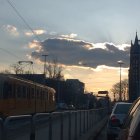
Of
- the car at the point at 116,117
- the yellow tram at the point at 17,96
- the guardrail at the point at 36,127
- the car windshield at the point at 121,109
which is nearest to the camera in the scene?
the guardrail at the point at 36,127

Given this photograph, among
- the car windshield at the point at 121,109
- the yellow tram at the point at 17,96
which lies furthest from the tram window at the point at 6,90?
the car windshield at the point at 121,109

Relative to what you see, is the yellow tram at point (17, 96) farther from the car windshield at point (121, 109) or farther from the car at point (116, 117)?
the car at point (116, 117)

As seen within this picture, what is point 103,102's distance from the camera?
3364 inches

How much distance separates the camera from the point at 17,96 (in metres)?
36.4

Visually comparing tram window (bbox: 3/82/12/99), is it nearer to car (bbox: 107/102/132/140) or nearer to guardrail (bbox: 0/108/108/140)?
car (bbox: 107/102/132/140)

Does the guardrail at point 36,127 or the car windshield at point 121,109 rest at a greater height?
the car windshield at point 121,109

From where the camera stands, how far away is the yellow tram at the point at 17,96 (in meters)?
33.8

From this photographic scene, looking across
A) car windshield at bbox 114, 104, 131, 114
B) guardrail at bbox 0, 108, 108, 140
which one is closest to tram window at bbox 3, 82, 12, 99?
car windshield at bbox 114, 104, 131, 114

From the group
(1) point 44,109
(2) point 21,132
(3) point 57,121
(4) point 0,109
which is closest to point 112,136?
(3) point 57,121

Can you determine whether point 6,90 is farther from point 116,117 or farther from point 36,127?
point 36,127

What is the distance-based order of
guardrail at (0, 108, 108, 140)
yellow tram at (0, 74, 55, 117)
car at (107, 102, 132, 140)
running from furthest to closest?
yellow tram at (0, 74, 55, 117), car at (107, 102, 132, 140), guardrail at (0, 108, 108, 140)

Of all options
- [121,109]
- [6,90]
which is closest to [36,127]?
[121,109]

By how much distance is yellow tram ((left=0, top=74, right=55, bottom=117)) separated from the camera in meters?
33.8

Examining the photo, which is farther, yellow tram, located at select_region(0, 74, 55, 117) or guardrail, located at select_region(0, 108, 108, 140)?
yellow tram, located at select_region(0, 74, 55, 117)
